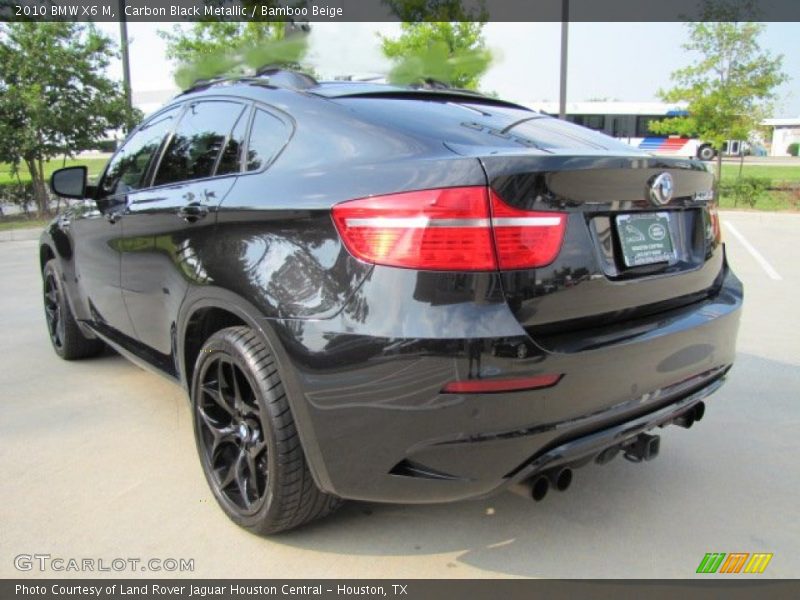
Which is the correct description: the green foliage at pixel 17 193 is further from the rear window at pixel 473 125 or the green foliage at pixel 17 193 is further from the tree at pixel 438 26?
the rear window at pixel 473 125

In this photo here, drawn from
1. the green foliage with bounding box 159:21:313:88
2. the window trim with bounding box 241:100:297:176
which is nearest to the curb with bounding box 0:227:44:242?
the green foliage with bounding box 159:21:313:88

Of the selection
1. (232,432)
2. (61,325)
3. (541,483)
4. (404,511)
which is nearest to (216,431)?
(232,432)

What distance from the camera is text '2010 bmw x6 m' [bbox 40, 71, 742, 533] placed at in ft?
6.40

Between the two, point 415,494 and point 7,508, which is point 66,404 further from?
point 415,494

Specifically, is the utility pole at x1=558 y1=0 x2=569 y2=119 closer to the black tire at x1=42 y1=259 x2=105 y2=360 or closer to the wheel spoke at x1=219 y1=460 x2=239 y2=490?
the black tire at x1=42 y1=259 x2=105 y2=360

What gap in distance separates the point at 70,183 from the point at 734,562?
3.79m

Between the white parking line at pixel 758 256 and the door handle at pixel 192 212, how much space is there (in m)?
7.01

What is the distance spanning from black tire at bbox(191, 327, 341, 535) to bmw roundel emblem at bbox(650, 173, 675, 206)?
55.1 inches

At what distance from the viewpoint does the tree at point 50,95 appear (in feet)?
44.7

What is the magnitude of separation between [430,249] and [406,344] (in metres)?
0.28

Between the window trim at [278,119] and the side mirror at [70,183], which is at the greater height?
the window trim at [278,119]
